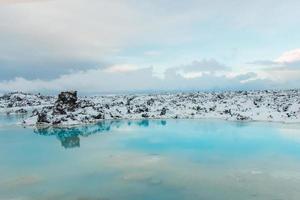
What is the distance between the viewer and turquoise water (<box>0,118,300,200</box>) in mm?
14125

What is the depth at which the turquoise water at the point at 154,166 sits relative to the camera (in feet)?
46.3

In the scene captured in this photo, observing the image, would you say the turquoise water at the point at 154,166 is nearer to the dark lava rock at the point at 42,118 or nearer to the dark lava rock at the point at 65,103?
the dark lava rock at the point at 42,118

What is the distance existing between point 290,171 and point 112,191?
338 inches

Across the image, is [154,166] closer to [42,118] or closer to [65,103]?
[42,118]

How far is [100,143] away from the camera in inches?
1120

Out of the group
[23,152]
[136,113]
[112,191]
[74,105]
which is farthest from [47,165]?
[136,113]

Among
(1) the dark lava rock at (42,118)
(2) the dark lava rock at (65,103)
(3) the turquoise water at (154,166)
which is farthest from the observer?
(2) the dark lava rock at (65,103)

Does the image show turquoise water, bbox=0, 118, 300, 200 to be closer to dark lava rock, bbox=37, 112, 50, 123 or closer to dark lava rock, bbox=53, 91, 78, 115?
dark lava rock, bbox=37, 112, 50, 123

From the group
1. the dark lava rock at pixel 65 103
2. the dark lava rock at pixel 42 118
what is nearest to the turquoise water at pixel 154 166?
the dark lava rock at pixel 42 118

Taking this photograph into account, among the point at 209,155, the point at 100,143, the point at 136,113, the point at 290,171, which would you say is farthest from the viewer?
the point at 136,113

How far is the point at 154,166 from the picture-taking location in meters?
→ 19.0

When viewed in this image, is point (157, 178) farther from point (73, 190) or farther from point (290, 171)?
point (290, 171)

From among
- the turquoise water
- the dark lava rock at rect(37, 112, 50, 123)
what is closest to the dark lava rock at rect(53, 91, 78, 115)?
the dark lava rock at rect(37, 112, 50, 123)

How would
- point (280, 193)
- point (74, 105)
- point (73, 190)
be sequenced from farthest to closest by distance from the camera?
point (74, 105)
point (73, 190)
point (280, 193)
